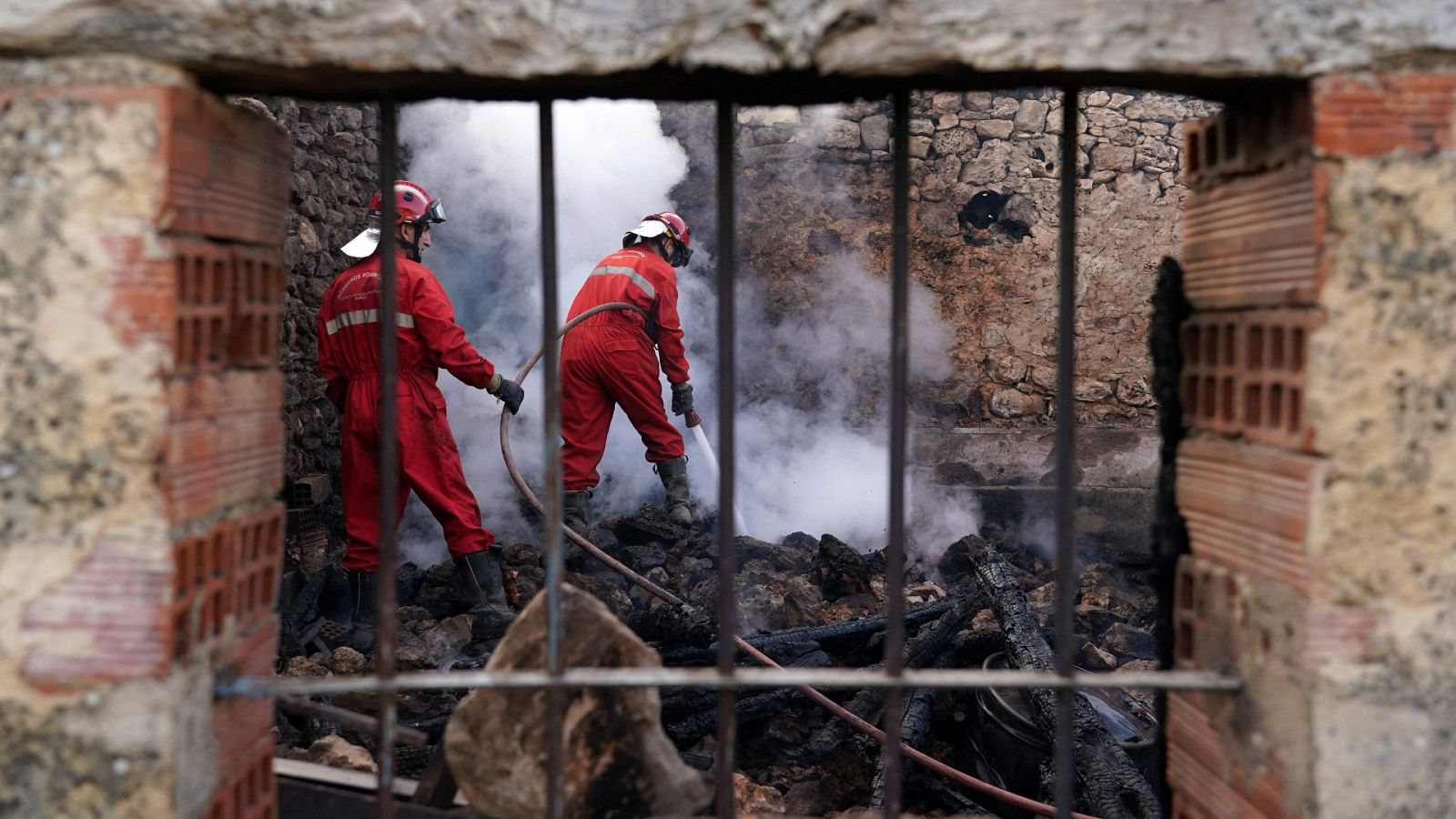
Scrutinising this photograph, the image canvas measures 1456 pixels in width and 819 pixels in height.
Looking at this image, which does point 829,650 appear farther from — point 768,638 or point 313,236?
point 313,236

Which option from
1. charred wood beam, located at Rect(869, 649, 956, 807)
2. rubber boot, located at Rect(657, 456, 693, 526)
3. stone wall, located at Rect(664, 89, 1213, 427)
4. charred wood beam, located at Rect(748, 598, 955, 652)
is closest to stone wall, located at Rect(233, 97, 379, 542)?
rubber boot, located at Rect(657, 456, 693, 526)

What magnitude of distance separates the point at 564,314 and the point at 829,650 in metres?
4.49

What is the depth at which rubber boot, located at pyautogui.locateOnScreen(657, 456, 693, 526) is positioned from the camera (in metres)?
6.93

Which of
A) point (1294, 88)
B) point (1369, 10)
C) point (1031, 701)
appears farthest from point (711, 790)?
point (1031, 701)

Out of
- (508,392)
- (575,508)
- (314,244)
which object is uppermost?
(314,244)

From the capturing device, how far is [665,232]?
22.5 feet

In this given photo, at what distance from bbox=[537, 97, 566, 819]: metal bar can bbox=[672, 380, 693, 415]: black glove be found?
5.10 metres

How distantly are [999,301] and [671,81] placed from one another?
6.73 m

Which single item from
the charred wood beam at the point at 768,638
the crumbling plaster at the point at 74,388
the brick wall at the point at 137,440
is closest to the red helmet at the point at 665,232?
the charred wood beam at the point at 768,638

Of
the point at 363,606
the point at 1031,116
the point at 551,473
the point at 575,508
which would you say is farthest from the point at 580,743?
the point at 1031,116

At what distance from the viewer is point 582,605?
76.3 inches

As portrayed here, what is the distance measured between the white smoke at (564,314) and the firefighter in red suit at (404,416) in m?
2.54

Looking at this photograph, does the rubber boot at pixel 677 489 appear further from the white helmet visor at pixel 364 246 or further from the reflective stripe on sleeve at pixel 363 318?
the white helmet visor at pixel 364 246

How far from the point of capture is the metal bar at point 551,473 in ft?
5.76
